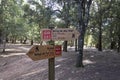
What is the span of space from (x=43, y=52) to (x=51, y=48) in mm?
243

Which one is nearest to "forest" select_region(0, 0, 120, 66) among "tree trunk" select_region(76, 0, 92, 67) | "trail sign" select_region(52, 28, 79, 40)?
"tree trunk" select_region(76, 0, 92, 67)

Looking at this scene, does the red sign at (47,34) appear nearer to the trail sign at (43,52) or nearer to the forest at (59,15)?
the trail sign at (43,52)

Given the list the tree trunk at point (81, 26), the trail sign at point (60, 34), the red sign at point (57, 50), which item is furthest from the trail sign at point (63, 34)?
the tree trunk at point (81, 26)

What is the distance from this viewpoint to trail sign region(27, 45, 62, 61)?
486cm

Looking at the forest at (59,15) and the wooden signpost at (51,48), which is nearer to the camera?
the wooden signpost at (51,48)

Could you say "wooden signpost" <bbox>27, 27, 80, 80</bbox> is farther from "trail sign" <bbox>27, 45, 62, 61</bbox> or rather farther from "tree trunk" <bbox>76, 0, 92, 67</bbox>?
"tree trunk" <bbox>76, 0, 92, 67</bbox>

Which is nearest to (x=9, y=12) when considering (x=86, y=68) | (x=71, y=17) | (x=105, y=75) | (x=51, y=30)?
(x=71, y=17)

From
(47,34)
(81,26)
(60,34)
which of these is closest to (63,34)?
(60,34)

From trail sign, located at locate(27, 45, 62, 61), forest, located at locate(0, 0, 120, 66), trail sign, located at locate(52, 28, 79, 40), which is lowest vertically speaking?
trail sign, located at locate(27, 45, 62, 61)

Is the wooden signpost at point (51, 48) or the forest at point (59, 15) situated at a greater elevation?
the forest at point (59, 15)

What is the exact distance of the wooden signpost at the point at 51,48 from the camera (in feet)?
16.2

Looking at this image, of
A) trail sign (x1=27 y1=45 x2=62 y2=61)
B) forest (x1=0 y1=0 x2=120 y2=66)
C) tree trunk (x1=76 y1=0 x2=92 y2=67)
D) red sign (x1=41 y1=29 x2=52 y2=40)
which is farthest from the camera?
forest (x1=0 y1=0 x2=120 y2=66)

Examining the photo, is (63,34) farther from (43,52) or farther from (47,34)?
(43,52)

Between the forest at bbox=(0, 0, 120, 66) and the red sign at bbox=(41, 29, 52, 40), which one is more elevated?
the forest at bbox=(0, 0, 120, 66)
